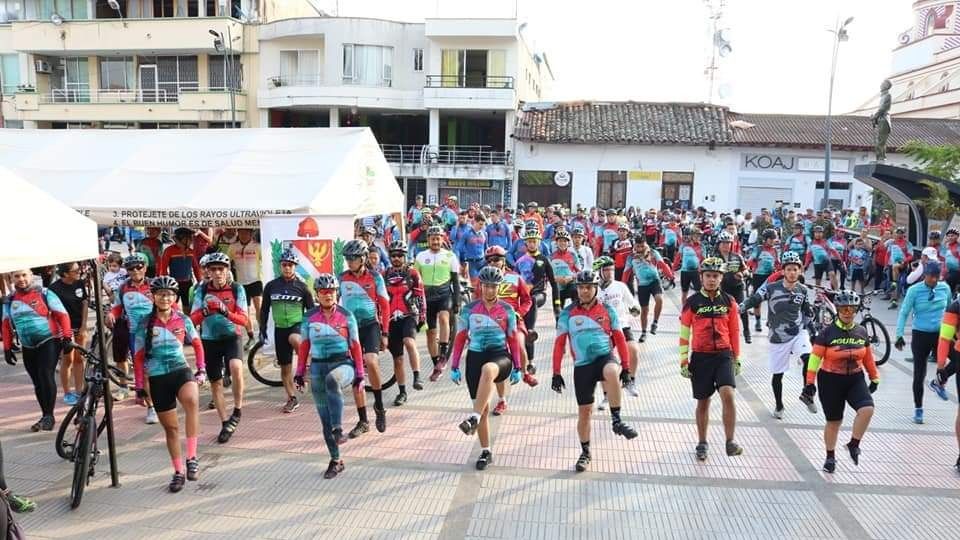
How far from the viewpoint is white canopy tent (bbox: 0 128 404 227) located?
945 centimetres

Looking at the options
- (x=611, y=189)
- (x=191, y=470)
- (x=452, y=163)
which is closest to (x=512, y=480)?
(x=191, y=470)

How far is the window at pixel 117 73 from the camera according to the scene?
33.7m

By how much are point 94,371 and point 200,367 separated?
1.09 meters

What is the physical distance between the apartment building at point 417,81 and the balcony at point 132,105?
7.12 ft

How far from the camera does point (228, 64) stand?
108 ft

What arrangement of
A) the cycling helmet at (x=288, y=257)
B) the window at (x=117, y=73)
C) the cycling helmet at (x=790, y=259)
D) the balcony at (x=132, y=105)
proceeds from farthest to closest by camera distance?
the window at (x=117, y=73), the balcony at (x=132, y=105), the cycling helmet at (x=790, y=259), the cycling helmet at (x=288, y=257)

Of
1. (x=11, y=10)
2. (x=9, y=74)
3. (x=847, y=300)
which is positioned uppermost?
(x=11, y=10)

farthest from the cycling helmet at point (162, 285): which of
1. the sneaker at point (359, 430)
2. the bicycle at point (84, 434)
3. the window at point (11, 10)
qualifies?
the window at point (11, 10)

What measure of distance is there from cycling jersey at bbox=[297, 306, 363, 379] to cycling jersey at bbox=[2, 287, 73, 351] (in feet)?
9.00

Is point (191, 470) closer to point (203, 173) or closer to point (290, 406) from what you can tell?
point (290, 406)

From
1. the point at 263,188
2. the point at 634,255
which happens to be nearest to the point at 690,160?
the point at 634,255

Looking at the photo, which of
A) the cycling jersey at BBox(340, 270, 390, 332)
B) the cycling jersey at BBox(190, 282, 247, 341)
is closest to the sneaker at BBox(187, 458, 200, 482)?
the cycling jersey at BBox(190, 282, 247, 341)

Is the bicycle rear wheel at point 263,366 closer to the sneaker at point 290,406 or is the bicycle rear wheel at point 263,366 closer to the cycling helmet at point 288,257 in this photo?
the sneaker at point 290,406

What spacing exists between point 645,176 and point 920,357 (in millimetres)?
23240
